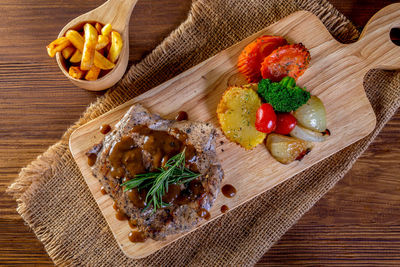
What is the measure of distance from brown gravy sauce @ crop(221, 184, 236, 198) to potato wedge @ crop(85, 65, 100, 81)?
172 cm

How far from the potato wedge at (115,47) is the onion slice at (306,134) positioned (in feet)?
6.23

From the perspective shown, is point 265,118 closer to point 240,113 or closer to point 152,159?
point 240,113

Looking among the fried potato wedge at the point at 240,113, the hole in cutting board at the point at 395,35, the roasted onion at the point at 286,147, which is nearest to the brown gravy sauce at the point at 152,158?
the fried potato wedge at the point at 240,113

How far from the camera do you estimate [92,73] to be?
10.1ft

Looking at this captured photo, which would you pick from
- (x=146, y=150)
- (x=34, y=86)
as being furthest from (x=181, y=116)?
(x=34, y=86)

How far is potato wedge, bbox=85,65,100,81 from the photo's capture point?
3059 mm

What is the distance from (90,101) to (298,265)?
3.08 metres

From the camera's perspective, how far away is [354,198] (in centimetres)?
366

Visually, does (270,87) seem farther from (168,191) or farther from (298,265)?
(298,265)

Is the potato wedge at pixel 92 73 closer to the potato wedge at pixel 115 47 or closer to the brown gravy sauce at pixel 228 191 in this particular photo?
the potato wedge at pixel 115 47

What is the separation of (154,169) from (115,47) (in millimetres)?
1253

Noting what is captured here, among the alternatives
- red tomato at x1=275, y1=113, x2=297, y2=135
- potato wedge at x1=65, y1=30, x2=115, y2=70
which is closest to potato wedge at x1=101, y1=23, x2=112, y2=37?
potato wedge at x1=65, y1=30, x2=115, y2=70

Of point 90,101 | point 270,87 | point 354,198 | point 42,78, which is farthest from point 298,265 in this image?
point 42,78

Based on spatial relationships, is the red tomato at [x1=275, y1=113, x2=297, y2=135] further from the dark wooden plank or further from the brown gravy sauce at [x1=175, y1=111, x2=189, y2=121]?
the dark wooden plank
